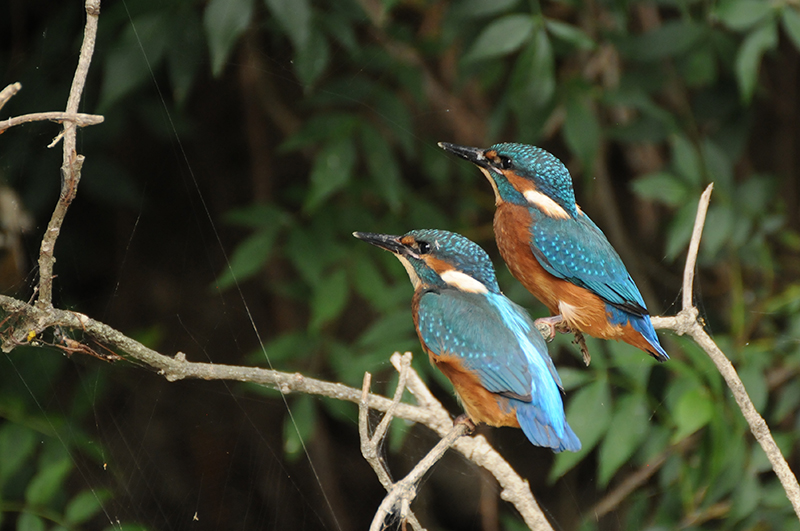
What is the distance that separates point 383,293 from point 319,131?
49 cm

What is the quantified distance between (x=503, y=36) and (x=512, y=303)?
77 centimetres

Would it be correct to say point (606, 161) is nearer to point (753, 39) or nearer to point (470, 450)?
point (753, 39)

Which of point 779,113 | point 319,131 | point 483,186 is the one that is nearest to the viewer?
point 319,131

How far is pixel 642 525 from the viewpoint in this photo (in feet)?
6.69

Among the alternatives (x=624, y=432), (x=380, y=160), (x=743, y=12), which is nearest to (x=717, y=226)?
(x=743, y=12)

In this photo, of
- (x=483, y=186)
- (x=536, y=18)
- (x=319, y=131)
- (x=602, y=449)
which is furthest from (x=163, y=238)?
(x=602, y=449)

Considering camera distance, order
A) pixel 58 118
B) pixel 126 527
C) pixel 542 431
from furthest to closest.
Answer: pixel 126 527
pixel 542 431
pixel 58 118

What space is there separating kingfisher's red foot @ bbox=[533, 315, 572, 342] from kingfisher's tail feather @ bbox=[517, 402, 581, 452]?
0.91 feet

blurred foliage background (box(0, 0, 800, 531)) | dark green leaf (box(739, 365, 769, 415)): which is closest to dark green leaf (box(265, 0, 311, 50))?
blurred foliage background (box(0, 0, 800, 531))

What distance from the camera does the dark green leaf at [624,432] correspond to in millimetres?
1708

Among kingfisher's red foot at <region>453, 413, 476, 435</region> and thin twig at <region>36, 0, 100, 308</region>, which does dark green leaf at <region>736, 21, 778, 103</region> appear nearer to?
kingfisher's red foot at <region>453, 413, 476, 435</region>

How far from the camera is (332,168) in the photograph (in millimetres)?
1969

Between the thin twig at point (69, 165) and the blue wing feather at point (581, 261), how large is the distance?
816mm

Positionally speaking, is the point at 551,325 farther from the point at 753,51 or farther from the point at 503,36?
the point at 753,51
